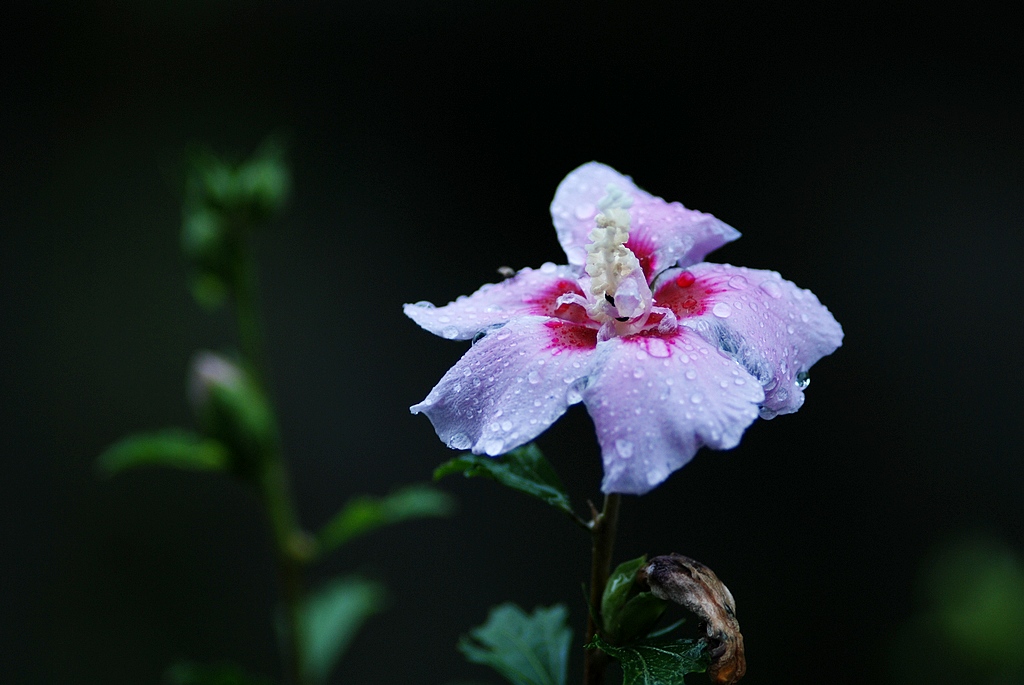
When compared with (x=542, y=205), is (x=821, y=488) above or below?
below

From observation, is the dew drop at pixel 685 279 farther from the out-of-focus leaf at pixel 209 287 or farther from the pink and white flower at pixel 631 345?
the out-of-focus leaf at pixel 209 287

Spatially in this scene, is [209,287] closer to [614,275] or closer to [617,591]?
[614,275]

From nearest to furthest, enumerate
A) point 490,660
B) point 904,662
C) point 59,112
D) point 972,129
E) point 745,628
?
1. point 490,660
2. point 904,662
3. point 745,628
4. point 972,129
5. point 59,112

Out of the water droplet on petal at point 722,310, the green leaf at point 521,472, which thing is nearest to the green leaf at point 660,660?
the green leaf at point 521,472

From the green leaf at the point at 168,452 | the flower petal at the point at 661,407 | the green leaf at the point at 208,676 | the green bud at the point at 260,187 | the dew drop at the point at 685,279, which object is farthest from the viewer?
the green bud at the point at 260,187

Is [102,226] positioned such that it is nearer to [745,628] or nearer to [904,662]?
[745,628]

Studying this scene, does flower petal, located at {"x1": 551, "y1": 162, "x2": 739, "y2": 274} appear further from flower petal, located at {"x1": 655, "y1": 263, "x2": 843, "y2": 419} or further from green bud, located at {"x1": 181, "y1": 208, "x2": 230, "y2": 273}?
green bud, located at {"x1": 181, "y1": 208, "x2": 230, "y2": 273}

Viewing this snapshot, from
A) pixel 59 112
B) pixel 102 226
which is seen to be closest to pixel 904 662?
pixel 102 226

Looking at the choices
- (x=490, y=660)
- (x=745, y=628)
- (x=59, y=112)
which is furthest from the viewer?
(x=59, y=112)
